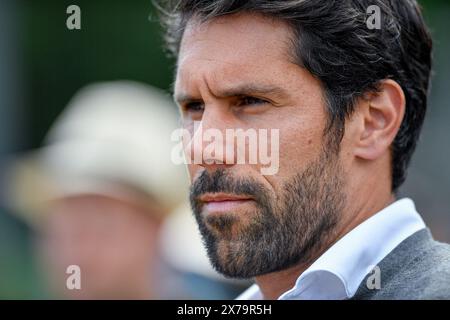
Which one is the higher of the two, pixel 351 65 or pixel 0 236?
pixel 351 65

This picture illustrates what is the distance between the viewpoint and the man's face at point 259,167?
2.85 meters

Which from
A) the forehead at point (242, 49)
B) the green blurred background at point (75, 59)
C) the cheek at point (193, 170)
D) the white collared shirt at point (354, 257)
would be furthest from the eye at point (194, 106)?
the green blurred background at point (75, 59)

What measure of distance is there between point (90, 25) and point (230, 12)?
4724 mm

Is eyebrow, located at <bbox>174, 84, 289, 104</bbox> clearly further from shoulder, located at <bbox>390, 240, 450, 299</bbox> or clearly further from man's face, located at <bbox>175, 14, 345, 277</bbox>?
shoulder, located at <bbox>390, 240, 450, 299</bbox>

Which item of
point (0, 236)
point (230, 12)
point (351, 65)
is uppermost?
point (230, 12)

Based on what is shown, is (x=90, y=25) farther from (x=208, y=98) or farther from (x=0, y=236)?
(x=208, y=98)

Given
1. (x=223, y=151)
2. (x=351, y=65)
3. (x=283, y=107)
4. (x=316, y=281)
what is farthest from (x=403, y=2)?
(x=316, y=281)

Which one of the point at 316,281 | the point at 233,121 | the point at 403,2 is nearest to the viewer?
the point at 316,281

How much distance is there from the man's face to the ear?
114 millimetres

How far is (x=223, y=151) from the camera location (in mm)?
2848

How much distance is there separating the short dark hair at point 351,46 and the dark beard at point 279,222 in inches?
6.7

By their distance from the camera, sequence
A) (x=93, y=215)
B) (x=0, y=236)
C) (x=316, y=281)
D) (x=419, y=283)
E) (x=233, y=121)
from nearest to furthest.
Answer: (x=419, y=283) < (x=316, y=281) < (x=233, y=121) < (x=93, y=215) < (x=0, y=236)

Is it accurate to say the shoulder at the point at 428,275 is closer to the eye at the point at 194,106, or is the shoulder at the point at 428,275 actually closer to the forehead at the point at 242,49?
the forehead at the point at 242,49

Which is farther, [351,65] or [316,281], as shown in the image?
[351,65]
